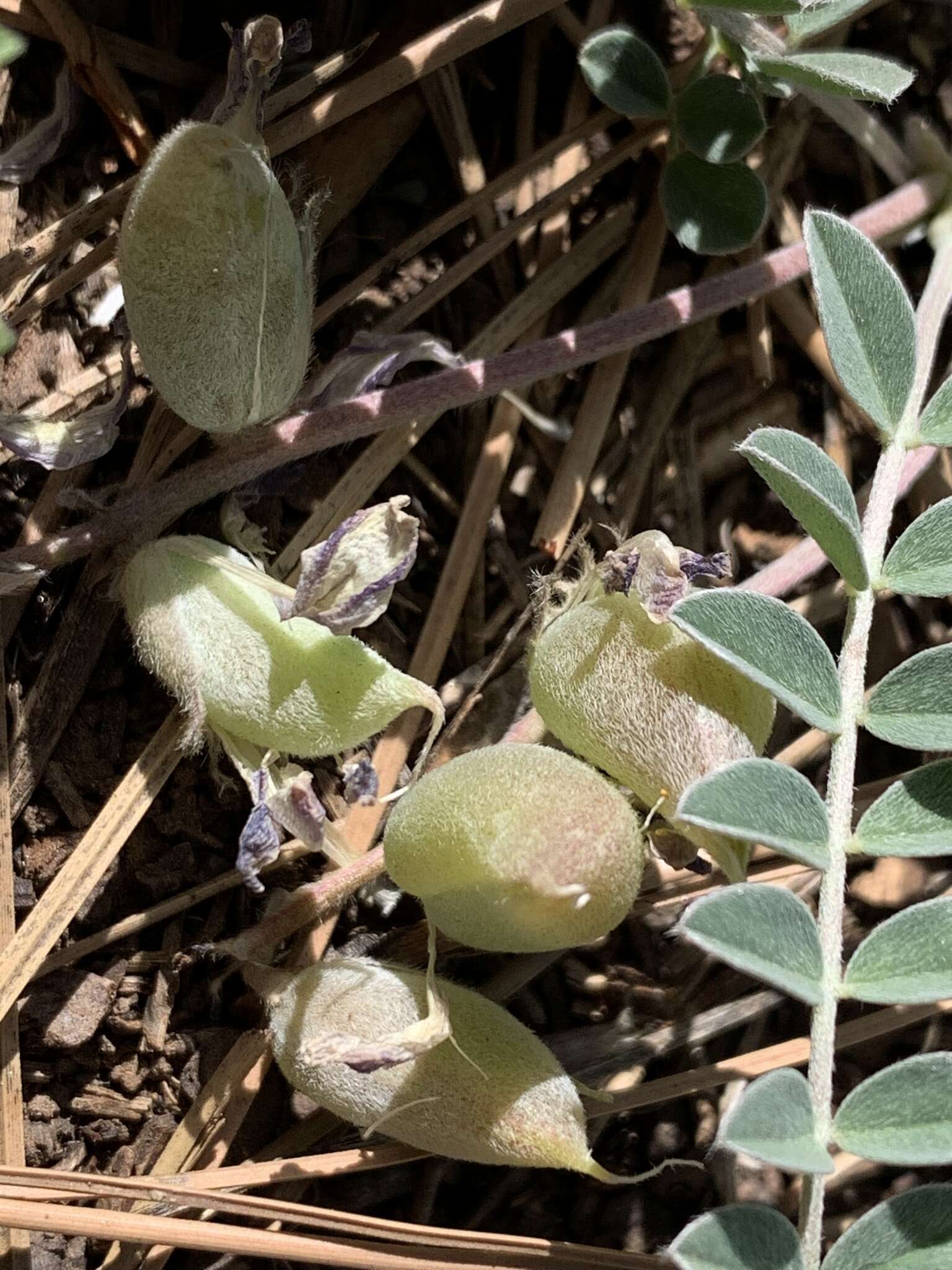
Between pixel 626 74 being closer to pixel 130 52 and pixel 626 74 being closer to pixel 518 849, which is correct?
pixel 130 52

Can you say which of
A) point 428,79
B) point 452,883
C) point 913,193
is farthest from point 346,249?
point 452,883

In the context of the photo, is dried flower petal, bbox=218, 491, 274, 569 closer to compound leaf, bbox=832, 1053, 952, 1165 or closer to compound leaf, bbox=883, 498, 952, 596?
compound leaf, bbox=883, 498, 952, 596

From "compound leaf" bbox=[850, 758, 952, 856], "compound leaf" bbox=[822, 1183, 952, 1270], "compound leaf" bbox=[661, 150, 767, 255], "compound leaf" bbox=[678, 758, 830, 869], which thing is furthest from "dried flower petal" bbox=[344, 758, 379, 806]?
"compound leaf" bbox=[661, 150, 767, 255]

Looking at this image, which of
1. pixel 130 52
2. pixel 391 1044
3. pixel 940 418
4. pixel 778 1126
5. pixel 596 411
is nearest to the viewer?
pixel 778 1126

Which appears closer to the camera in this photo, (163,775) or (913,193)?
(163,775)

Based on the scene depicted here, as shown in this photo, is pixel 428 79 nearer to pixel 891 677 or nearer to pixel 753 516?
pixel 753 516

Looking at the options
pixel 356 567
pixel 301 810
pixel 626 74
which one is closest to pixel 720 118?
pixel 626 74
